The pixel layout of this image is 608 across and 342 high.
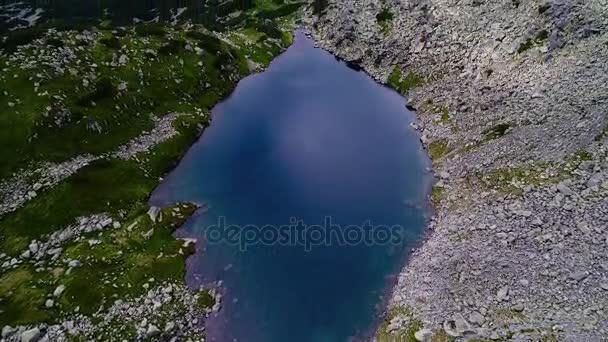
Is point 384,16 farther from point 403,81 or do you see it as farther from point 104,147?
point 104,147

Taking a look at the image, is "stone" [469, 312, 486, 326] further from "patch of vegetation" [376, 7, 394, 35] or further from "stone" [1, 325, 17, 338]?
"patch of vegetation" [376, 7, 394, 35]

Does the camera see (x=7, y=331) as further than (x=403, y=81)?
No

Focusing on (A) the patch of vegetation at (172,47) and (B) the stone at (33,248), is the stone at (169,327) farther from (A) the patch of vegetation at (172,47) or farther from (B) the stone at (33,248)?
(A) the patch of vegetation at (172,47)

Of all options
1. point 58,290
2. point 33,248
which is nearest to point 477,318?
point 58,290

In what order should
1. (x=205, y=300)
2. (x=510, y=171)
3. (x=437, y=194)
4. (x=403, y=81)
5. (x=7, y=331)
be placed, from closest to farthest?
(x=7, y=331) < (x=205, y=300) < (x=510, y=171) < (x=437, y=194) < (x=403, y=81)

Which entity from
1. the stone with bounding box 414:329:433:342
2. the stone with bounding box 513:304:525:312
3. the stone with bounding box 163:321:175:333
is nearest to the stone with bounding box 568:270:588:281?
the stone with bounding box 513:304:525:312

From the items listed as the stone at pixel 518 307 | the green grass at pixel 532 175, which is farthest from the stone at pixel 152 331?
the green grass at pixel 532 175
